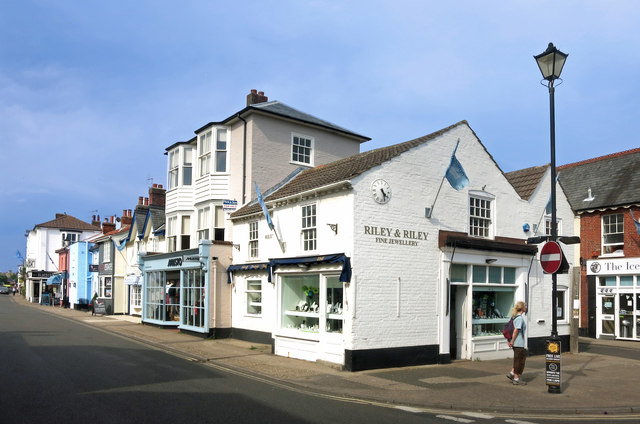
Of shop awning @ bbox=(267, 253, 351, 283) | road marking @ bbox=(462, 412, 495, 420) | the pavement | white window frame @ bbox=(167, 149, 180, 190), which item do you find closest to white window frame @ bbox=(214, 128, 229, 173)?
white window frame @ bbox=(167, 149, 180, 190)

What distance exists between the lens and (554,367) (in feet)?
37.5

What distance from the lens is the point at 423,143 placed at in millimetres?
16406

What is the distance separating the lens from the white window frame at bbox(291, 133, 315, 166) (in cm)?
2441

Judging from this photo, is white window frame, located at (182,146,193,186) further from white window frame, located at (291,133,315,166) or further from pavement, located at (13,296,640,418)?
pavement, located at (13,296,640,418)

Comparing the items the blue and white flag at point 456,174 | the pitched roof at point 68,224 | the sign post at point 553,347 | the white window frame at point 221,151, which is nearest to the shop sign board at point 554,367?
the sign post at point 553,347

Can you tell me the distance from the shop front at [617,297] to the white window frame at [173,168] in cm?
2072

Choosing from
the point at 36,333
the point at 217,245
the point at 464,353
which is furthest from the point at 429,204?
the point at 36,333

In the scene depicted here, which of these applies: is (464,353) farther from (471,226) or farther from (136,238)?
(136,238)

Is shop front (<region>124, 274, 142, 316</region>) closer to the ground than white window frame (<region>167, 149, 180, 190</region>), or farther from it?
closer to the ground

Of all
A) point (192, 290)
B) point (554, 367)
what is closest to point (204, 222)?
point (192, 290)

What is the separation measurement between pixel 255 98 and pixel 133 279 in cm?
1560

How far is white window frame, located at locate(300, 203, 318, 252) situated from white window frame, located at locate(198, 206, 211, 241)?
26.8 ft

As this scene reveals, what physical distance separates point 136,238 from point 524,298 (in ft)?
80.4

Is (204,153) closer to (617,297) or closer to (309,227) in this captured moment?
(309,227)
